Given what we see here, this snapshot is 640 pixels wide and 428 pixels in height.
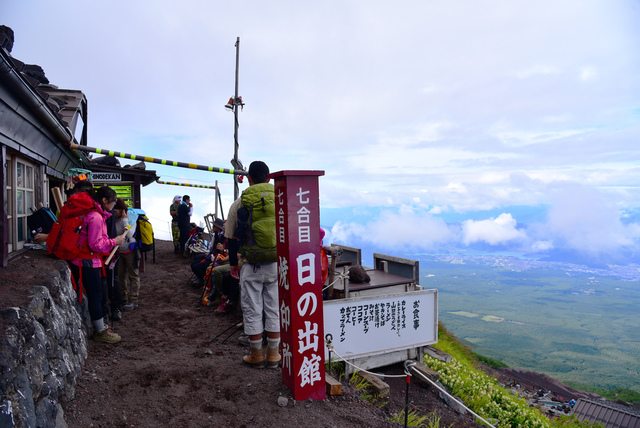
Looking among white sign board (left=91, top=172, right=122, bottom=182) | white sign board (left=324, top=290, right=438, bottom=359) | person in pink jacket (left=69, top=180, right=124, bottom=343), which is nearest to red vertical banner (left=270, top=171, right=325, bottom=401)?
white sign board (left=324, top=290, right=438, bottom=359)

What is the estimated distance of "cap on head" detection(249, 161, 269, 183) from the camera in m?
4.82

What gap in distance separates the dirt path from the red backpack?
1.41m

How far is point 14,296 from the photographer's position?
142 inches

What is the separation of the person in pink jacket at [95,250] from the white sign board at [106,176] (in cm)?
1051

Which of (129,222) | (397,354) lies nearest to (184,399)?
(129,222)

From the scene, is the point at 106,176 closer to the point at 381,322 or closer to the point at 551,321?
the point at 381,322

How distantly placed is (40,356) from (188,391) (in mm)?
1677

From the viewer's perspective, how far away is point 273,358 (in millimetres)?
4945

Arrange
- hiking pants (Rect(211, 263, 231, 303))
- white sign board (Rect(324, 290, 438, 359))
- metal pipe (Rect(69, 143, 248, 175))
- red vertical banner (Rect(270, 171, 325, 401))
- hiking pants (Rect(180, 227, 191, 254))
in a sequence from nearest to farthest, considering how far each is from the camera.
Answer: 1. red vertical banner (Rect(270, 171, 325, 401))
2. white sign board (Rect(324, 290, 438, 359))
3. hiking pants (Rect(211, 263, 231, 303))
4. metal pipe (Rect(69, 143, 248, 175))
5. hiking pants (Rect(180, 227, 191, 254))

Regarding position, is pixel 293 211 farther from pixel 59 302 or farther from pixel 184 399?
pixel 59 302

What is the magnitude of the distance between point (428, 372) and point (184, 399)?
4636 millimetres

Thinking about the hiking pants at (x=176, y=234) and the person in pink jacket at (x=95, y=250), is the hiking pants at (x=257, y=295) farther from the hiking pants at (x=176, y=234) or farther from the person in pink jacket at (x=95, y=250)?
the hiking pants at (x=176, y=234)

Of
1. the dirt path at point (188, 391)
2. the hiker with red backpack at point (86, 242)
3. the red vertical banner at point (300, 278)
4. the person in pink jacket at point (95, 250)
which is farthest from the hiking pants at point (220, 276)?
the red vertical banner at point (300, 278)

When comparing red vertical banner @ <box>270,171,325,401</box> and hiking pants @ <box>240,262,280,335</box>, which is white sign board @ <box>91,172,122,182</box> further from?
red vertical banner @ <box>270,171,325,401</box>
